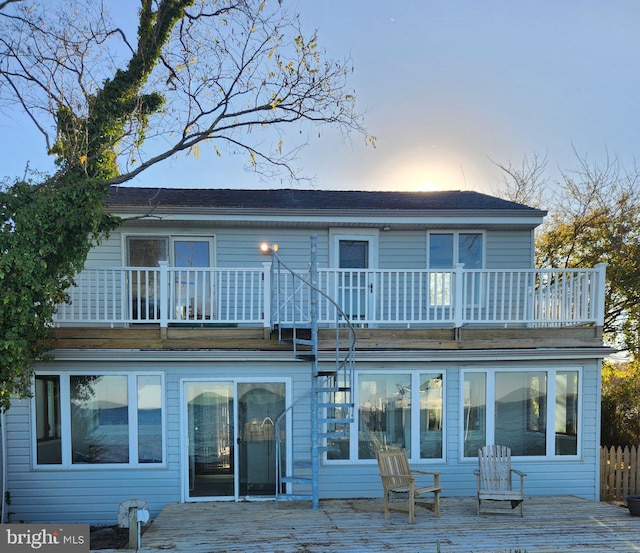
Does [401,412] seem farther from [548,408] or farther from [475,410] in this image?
[548,408]

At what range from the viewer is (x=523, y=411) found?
741 centimetres

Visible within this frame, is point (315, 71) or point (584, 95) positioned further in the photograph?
point (584, 95)

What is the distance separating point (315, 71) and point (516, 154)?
397 inches

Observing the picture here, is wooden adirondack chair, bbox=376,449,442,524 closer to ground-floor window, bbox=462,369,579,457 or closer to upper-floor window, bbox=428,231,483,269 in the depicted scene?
ground-floor window, bbox=462,369,579,457

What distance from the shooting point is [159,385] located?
23.1ft

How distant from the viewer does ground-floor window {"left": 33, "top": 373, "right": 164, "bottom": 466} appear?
22.7 feet

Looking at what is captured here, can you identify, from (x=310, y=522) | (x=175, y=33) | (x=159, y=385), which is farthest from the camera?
(x=175, y=33)

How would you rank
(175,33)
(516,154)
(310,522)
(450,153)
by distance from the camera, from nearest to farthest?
(310,522), (175,33), (450,153), (516,154)

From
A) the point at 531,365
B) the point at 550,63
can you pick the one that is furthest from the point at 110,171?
the point at 550,63

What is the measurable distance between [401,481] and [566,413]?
115 inches

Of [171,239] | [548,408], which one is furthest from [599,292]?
[171,239]

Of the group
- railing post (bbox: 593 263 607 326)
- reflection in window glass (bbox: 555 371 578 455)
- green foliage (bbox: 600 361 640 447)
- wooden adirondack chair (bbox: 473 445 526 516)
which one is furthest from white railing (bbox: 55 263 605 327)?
green foliage (bbox: 600 361 640 447)

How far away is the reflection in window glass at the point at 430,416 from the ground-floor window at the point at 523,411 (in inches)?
15.6

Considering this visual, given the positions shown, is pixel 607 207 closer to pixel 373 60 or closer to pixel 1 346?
pixel 373 60
